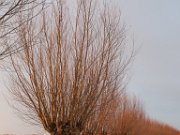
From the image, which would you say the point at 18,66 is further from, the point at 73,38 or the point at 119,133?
the point at 119,133

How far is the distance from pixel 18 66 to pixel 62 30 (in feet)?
3.73

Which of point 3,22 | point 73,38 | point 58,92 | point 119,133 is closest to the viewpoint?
point 3,22

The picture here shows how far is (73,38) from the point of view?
8539 millimetres

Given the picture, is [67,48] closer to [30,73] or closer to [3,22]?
[30,73]

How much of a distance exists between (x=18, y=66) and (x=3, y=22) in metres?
3.27

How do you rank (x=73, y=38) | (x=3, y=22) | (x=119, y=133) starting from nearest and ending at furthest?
(x=3, y=22) < (x=73, y=38) < (x=119, y=133)

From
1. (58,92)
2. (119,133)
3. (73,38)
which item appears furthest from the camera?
(119,133)

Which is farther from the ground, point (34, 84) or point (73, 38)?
point (73, 38)

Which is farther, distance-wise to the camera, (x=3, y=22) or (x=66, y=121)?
(x=66, y=121)

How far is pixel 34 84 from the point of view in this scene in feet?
26.6

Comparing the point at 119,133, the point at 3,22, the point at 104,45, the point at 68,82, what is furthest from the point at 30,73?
the point at 119,133

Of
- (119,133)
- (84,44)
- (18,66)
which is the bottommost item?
(119,133)

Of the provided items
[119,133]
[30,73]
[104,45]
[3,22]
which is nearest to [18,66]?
[30,73]

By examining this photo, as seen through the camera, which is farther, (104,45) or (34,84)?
(104,45)
